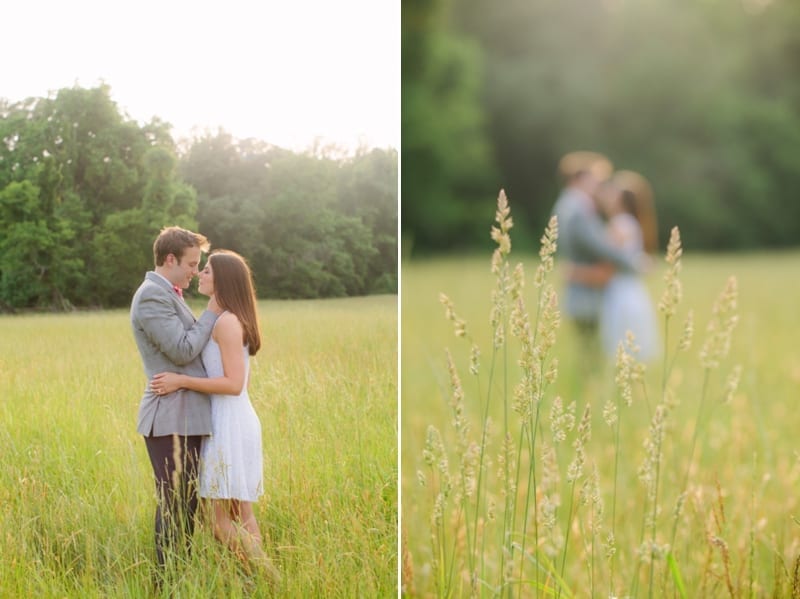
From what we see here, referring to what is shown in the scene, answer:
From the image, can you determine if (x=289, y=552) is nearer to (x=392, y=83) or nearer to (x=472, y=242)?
(x=392, y=83)

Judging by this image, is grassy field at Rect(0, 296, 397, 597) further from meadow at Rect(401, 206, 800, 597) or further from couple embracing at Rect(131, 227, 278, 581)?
meadow at Rect(401, 206, 800, 597)

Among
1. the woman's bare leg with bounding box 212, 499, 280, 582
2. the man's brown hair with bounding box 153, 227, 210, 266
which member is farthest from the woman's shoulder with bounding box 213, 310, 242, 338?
the woman's bare leg with bounding box 212, 499, 280, 582

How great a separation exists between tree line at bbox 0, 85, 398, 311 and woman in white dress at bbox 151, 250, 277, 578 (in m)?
0.08

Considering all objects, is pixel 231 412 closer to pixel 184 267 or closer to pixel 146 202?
pixel 184 267

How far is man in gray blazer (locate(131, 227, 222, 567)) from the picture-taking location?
2932 millimetres

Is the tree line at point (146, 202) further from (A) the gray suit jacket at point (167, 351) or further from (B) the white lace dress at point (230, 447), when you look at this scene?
(B) the white lace dress at point (230, 447)

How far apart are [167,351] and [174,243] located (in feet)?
1.09

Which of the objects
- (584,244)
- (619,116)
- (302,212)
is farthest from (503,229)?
(619,116)

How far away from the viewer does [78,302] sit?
306 cm

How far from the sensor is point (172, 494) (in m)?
2.98

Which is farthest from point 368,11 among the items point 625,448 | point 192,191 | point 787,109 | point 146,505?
point 787,109

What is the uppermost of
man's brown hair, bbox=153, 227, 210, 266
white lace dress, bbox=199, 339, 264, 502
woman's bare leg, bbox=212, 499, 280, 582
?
man's brown hair, bbox=153, 227, 210, 266

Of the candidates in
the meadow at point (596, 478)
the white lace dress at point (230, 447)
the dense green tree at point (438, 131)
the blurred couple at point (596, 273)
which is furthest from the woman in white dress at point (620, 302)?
the dense green tree at point (438, 131)

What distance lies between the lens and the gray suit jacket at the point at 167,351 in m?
2.93
